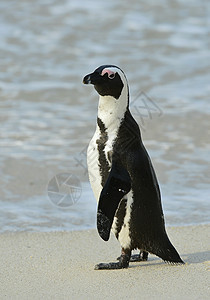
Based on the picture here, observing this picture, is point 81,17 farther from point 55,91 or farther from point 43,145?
point 43,145

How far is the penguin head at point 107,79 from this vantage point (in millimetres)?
3297

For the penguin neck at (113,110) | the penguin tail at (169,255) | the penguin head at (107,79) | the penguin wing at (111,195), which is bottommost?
the penguin tail at (169,255)

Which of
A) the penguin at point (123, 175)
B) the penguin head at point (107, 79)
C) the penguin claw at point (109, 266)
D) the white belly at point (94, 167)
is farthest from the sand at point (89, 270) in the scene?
the penguin head at point (107, 79)

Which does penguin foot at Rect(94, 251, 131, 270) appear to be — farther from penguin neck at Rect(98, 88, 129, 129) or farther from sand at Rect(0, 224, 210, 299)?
penguin neck at Rect(98, 88, 129, 129)

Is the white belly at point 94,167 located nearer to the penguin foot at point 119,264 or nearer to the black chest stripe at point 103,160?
the black chest stripe at point 103,160

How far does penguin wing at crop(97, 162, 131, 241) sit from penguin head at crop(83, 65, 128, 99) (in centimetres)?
36

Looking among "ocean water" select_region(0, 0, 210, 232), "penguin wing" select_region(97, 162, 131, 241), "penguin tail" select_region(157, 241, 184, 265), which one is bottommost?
"ocean water" select_region(0, 0, 210, 232)

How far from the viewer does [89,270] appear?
135 inches

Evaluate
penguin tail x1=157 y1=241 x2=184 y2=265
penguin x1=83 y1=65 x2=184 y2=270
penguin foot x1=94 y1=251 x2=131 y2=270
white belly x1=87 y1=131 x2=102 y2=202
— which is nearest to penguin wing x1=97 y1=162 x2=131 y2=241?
penguin x1=83 y1=65 x2=184 y2=270

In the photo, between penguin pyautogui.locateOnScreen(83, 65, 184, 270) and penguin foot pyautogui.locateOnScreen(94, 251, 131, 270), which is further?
penguin foot pyautogui.locateOnScreen(94, 251, 131, 270)

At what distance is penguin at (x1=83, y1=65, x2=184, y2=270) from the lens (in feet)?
10.8

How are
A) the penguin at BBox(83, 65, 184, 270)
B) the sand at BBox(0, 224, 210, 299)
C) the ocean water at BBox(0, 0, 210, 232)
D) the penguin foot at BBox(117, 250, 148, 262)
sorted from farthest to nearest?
the ocean water at BBox(0, 0, 210, 232), the penguin foot at BBox(117, 250, 148, 262), the penguin at BBox(83, 65, 184, 270), the sand at BBox(0, 224, 210, 299)

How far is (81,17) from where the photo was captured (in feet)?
36.8

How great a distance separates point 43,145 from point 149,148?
919 mm
